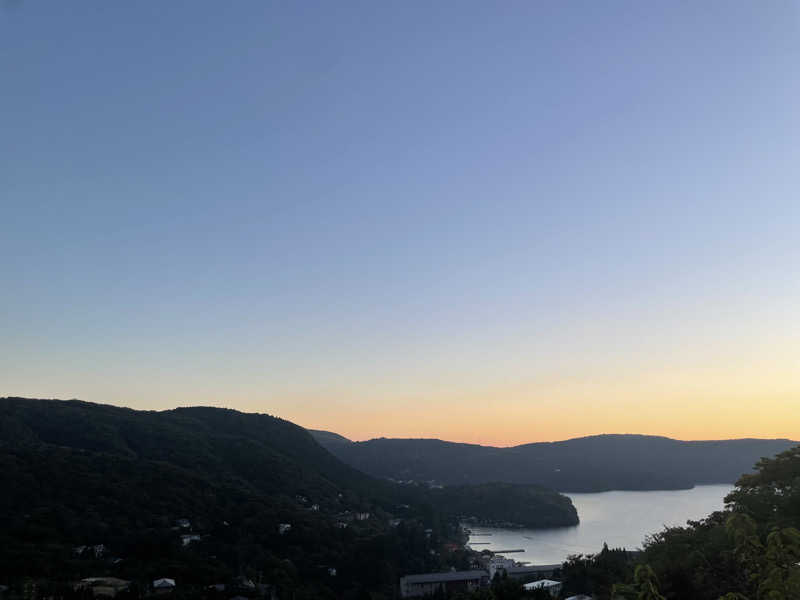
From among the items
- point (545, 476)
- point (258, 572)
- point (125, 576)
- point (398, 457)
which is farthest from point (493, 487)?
point (125, 576)

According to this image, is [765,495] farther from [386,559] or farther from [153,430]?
[153,430]

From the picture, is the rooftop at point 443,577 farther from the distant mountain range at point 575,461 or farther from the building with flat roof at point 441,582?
the distant mountain range at point 575,461

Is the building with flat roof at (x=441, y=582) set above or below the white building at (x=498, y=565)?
above

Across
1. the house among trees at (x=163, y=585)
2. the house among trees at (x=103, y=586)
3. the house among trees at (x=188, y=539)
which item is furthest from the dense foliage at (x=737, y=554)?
the house among trees at (x=188, y=539)

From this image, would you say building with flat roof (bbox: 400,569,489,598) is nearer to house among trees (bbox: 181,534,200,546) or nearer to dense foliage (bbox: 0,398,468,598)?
dense foliage (bbox: 0,398,468,598)

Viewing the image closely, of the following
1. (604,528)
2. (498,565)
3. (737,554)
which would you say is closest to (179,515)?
(498,565)
